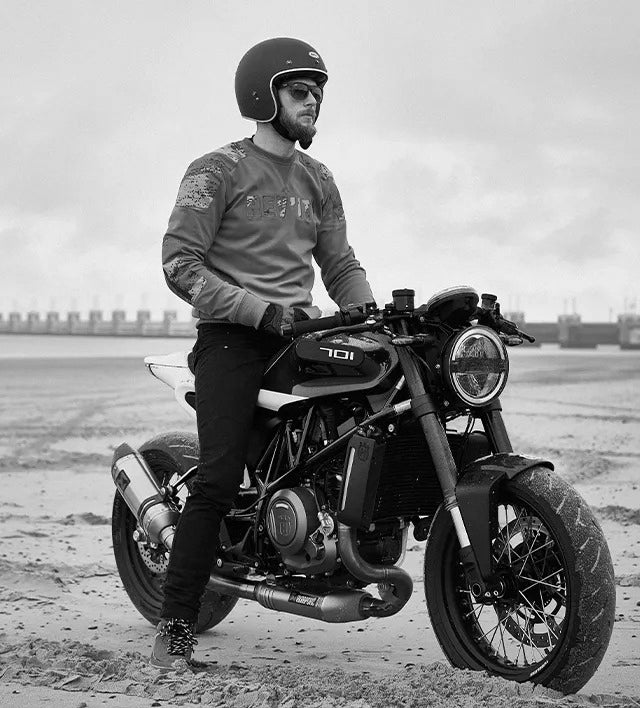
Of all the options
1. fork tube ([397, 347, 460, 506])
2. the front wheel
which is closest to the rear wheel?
the front wheel

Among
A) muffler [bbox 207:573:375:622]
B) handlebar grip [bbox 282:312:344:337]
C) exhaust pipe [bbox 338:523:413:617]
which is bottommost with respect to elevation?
muffler [bbox 207:573:375:622]

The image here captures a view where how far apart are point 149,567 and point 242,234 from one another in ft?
6.23

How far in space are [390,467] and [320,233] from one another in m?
1.31

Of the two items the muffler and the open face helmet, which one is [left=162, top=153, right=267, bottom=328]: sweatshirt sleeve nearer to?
the open face helmet

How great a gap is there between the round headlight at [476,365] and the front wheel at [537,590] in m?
0.34

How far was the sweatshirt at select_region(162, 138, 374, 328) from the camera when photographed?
16.8ft

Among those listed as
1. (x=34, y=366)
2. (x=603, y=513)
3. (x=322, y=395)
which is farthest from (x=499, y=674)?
(x=34, y=366)

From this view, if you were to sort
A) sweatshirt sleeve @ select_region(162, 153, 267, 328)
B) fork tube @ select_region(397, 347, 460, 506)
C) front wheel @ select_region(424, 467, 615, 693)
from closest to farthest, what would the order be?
front wheel @ select_region(424, 467, 615, 693)
fork tube @ select_region(397, 347, 460, 506)
sweatshirt sleeve @ select_region(162, 153, 267, 328)

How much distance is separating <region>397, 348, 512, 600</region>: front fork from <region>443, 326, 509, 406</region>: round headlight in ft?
0.37

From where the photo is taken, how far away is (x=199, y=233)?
5.16 m

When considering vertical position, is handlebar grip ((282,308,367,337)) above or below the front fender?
above

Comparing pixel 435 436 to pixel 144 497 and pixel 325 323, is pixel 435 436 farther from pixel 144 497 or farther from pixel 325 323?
pixel 144 497

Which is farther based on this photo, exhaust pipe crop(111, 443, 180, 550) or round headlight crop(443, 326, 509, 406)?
exhaust pipe crop(111, 443, 180, 550)

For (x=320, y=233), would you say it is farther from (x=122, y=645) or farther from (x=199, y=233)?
(x=122, y=645)
